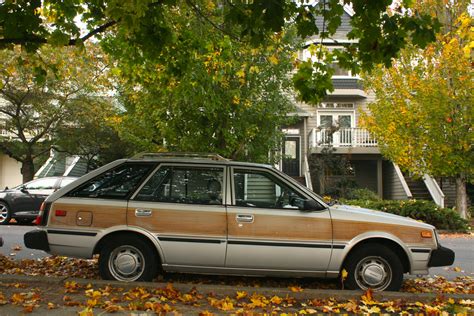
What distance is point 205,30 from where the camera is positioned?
9.09 meters

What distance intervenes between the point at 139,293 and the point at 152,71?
5374 millimetres

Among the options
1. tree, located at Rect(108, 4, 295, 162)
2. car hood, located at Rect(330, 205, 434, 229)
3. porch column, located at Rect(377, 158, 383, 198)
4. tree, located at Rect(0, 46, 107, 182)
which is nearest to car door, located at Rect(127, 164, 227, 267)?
car hood, located at Rect(330, 205, 434, 229)

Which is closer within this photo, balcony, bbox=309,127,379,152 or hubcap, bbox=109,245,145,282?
hubcap, bbox=109,245,145,282

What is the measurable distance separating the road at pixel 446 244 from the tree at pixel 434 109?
3.48 m

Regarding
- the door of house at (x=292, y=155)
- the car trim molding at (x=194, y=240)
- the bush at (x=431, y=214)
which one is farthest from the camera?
the door of house at (x=292, y=155)

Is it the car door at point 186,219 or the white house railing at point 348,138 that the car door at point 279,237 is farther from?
the white house railing at point 348,138

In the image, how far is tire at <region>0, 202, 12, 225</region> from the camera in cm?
1459

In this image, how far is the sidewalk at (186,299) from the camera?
4.92 meters

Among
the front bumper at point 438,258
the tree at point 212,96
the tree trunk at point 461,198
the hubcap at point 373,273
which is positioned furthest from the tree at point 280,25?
the tree trunk at point 461,198

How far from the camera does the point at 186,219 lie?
6.01 m

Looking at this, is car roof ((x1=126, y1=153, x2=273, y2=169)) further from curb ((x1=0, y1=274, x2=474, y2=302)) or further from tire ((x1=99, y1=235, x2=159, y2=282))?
curb ((x1=0, y1=274, x2=474, y2=302))

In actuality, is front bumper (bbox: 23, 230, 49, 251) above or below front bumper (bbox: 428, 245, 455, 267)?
above

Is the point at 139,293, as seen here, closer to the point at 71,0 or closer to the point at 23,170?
the point at 71,0

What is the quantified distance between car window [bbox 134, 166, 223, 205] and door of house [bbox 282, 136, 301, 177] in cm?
1793
